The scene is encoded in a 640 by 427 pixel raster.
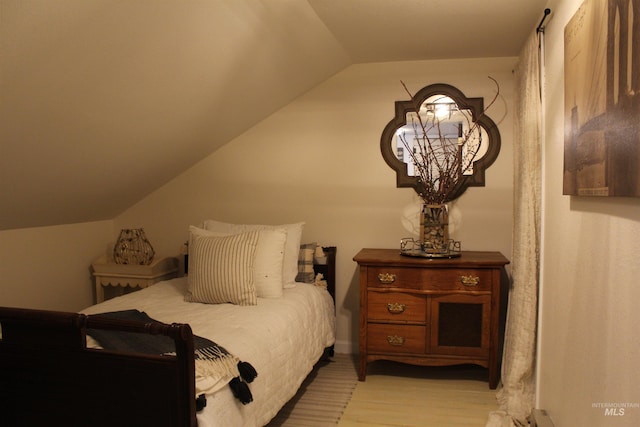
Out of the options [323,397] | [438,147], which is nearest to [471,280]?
[438,147]

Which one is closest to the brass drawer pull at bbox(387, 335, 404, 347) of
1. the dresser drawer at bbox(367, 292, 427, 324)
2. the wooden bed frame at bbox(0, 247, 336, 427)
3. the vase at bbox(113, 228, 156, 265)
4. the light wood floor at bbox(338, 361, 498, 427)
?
the dresser drawer at bbox(367, 292, 427, 324)

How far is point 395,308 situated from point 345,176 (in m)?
1.03

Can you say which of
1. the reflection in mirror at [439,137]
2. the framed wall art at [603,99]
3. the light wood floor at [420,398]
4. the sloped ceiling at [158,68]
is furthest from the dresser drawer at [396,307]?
the sloped ceiling at [158,68]

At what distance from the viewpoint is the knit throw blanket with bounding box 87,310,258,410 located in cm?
171

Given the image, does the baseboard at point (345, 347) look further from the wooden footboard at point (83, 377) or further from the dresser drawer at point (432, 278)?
the wooden footboard at point (83, 377)

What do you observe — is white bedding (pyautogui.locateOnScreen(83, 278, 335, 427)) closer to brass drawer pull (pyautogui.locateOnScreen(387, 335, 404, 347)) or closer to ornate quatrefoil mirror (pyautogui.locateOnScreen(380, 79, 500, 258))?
brass drawer pull (pyautogui.locateOnScreen(387, 335, 404, 347))

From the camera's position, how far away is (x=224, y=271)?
266cm

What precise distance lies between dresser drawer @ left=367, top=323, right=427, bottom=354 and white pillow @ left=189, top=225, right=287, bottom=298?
2.17ft

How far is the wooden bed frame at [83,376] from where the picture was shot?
1.51 meters

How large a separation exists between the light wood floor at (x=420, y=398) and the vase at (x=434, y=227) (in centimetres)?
81

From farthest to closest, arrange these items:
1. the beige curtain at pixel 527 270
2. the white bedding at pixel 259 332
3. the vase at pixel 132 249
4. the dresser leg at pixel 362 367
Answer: the vase at pixel 132 249 < the dresser leg at pixel 362 367 < the beige curtain at pixel 527 270 < the white bedding at pixel 259 332

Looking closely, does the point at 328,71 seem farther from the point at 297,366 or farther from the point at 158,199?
the point at 297,366

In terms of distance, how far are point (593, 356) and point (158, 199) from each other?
10.3ft

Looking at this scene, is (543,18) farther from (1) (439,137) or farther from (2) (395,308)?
(2) (395,308)
